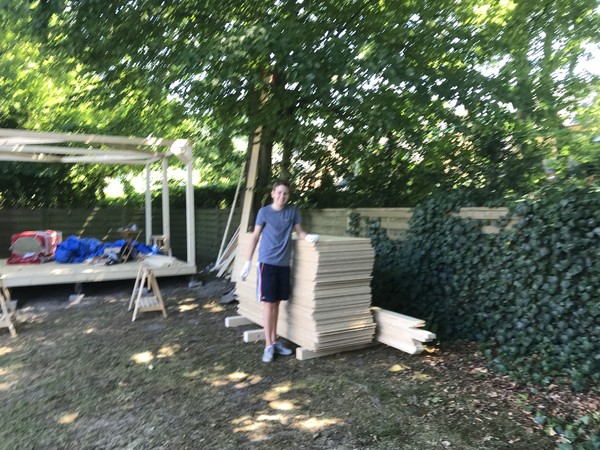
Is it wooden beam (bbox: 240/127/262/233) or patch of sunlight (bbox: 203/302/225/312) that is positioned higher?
wooden beam (bbox: 240/127/262/233)

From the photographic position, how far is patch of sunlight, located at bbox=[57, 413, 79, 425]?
142 inches

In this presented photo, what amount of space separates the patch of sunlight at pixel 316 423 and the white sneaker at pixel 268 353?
1370 millimetres

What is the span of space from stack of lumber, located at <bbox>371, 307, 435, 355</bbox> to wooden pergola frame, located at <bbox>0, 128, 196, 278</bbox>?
5.26m

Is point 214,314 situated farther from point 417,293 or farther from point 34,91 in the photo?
point 34,91

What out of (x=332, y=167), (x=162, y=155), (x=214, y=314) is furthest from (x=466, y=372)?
(x=162, y=155)

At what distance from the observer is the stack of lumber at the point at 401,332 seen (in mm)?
4848

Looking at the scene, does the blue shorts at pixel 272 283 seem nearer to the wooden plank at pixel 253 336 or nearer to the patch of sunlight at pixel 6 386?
Result: the wooden plank at pixel 253 336

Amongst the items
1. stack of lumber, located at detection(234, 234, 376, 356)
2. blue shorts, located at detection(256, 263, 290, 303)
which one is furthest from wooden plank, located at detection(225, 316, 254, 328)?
blue shorts, located at detection(256, 263, 290, 303)

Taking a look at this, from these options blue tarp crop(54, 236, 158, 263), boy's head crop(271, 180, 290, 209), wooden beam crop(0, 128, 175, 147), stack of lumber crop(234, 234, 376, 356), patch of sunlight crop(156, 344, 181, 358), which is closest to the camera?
stack of lumber crop(234, 234, 376, 356)

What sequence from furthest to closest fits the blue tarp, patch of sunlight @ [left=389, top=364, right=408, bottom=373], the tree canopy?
1. the blue tarp
2. the tree canopy
3. patch of sunlight @ [left=389, top=364, right=408, bottom=373]

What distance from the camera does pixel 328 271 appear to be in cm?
499

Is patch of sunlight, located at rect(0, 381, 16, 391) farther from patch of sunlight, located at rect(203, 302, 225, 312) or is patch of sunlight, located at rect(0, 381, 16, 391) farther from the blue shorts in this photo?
patch of sunlight, located at rect(203, 302, 225, 312)

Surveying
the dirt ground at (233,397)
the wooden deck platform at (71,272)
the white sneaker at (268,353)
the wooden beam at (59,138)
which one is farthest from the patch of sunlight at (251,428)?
the wooden beam at (59,138)

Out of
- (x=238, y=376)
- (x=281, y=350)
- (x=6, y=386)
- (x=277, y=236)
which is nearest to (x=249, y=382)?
(x=238, y=376)
